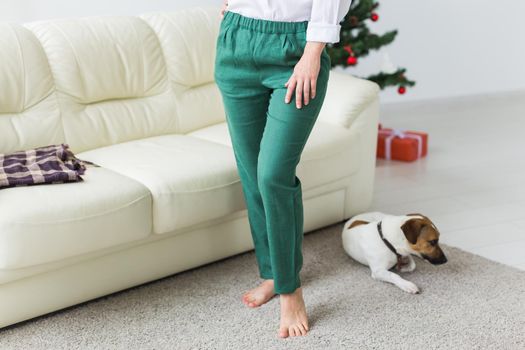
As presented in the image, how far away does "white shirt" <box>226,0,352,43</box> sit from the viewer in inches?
73.4

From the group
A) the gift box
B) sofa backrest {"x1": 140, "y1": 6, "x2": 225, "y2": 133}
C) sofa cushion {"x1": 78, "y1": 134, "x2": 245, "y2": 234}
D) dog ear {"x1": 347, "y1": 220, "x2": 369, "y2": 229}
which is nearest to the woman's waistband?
sofa cushion {"x1": 78, "y1": 134, "x2": 245, "y2": 234}

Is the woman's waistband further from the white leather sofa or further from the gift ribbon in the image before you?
the gift ribbon

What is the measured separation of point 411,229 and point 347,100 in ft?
2.43

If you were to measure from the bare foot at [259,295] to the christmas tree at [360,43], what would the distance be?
176cm

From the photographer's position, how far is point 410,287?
2.40 m

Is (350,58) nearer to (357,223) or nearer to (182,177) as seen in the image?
(357,223)

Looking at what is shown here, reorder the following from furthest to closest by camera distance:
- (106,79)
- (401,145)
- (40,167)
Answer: (401,145)
(106,79)
(40,167)

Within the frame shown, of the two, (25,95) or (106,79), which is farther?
(106,79)

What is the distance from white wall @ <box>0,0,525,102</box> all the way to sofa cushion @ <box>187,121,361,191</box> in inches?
86.4

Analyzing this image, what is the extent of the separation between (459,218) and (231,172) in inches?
45.6

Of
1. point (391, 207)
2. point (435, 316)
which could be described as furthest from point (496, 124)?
point (435, 316)

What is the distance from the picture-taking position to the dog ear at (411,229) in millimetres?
2381

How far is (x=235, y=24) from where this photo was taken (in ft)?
6.58

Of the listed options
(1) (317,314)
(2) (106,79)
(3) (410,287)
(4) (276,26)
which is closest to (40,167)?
(2) (106,79)
